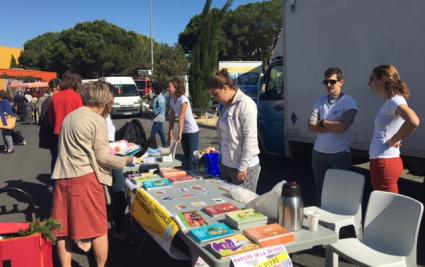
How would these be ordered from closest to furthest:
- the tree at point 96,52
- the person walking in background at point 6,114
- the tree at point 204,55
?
the person walking in background at point 6,114 → the tree at point 204,55 → the tree at point 96,52

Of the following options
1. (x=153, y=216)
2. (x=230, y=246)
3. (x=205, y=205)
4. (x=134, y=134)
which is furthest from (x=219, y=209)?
(x=134, y=134)

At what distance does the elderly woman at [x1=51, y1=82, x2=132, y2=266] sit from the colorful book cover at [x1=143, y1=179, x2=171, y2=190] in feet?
1.51

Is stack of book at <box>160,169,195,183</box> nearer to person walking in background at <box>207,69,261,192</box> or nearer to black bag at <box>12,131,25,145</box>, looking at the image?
person walking in background at <box>207,69,261,192</box>

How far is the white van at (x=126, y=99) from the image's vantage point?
18.6 meters

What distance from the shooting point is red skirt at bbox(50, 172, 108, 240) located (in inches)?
109

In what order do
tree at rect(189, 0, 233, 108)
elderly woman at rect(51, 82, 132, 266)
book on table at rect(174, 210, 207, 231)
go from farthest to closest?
tree at rect(189, 0, 233, 108), elderly woman at rect(51, 82, 132, 266), book on table at rect(174, 210, 207, 231)

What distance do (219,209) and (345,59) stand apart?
10.9 feet

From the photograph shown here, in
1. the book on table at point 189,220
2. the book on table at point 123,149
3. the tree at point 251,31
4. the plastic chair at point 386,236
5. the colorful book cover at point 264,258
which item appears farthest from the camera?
the tree at point 251,31

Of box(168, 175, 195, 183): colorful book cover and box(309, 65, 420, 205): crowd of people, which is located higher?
box(309, 65, 420, 205): crowd of people

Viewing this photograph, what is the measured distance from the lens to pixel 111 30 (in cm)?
4472

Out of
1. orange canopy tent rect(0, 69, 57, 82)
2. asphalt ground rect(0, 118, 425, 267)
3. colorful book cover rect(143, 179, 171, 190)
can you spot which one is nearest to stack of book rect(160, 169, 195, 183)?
colorful book cover rect(143, 179, 171, 190)

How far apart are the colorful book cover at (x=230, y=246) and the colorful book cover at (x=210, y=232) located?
0.18 ft

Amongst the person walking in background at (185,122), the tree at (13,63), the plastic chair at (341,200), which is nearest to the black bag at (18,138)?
the person walking in background at (185,122)

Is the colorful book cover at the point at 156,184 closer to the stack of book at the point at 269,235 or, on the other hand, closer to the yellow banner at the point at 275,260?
the stack of book at the point at 269,235
